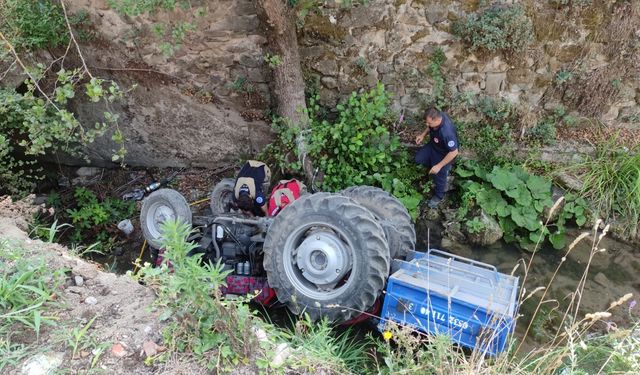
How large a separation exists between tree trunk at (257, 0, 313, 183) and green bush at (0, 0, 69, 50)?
2.61m

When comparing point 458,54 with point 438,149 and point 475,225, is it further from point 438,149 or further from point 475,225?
point 475,225

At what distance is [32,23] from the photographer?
5.62m

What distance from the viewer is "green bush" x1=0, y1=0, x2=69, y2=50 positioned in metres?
5.45

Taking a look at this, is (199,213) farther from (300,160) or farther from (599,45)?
(599,45)

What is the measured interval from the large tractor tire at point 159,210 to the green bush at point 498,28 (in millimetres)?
3760

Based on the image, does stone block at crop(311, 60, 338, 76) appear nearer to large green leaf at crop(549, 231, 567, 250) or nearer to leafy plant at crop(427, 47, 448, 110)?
leafy plant at crop(427, 47, 448, 110)

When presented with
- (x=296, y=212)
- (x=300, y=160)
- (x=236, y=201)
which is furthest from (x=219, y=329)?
(x=300, y=160)

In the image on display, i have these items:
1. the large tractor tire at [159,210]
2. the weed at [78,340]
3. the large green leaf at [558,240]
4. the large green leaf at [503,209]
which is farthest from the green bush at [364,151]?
the weed at [78,340]

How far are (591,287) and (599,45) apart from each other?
9.56ft

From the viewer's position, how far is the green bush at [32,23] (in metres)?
5.45

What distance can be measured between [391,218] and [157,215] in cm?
244

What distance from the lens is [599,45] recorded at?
5539 millimetres

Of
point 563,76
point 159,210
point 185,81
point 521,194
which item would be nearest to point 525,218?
point 521,194

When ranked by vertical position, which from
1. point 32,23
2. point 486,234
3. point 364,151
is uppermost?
point 32,23
